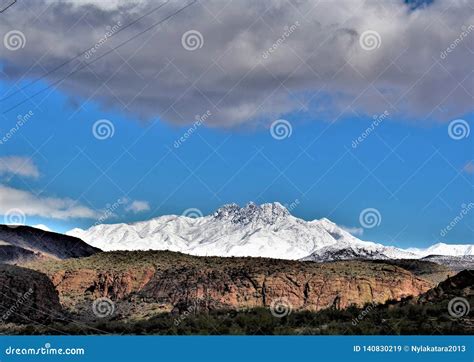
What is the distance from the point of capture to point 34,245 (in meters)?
129

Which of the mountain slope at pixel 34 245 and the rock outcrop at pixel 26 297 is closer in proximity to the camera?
the rock outcrop at pixel 26 297

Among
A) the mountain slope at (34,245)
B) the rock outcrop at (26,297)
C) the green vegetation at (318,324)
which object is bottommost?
the green vegetation at (318,324)

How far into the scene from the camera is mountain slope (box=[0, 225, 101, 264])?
110812 mm

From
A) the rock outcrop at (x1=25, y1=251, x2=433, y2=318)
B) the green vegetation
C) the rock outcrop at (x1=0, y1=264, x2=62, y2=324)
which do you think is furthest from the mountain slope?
the green vegetation

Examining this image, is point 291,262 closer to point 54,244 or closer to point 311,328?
point 311,328

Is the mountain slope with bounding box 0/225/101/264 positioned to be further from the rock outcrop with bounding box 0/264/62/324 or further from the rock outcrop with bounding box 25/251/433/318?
the rock outcrop with bounding box 0/264/62/324

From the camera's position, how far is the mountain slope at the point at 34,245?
111 m

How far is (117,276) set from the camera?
245ft

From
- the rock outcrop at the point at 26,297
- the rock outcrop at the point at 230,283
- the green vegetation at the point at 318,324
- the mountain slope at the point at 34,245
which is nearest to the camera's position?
the green vegetation at the point at 318,324

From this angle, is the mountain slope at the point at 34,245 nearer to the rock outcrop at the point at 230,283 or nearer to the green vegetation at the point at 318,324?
the rock outcrop at the point at 230,283

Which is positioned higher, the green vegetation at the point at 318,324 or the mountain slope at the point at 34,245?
the mountain slope at the point at 34,245

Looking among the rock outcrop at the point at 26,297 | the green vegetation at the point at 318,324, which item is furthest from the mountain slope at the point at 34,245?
the green vegetation at the point at 318,324

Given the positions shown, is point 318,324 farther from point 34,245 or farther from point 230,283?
point 34,245

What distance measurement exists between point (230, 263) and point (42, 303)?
25.9 metres
